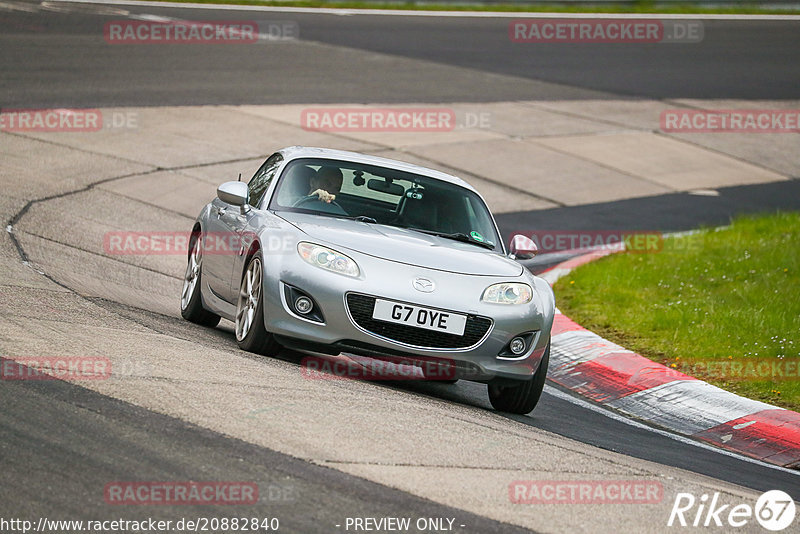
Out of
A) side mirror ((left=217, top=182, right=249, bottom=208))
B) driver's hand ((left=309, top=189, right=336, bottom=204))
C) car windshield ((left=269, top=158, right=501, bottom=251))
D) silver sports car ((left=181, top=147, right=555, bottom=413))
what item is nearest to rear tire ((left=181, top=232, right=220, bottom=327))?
silver sports car ((left=181, top=147, right=555, bottom=413))

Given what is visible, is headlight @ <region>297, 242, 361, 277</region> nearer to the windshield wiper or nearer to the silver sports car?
the silver sports car

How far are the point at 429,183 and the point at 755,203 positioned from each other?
36.0ft

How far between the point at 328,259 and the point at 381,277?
355 mm

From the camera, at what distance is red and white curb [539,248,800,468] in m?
7.86

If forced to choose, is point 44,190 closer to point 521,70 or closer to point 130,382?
point 130,382

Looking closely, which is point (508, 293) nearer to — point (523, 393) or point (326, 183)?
point (523, 393)

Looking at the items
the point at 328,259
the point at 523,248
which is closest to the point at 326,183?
the point at 328,259

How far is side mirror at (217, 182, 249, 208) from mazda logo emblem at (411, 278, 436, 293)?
5.48 ft

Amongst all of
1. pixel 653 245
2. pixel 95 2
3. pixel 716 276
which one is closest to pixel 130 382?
pixel 716 276

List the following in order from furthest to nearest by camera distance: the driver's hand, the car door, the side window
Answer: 1. the side window
2. the driver's hand
3. the car door

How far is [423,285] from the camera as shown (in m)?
7.23

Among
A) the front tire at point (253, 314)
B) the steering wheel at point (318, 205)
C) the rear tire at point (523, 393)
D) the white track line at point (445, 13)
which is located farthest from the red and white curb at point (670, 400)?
the white track line at point (445, 13)

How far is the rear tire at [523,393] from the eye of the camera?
778 cm

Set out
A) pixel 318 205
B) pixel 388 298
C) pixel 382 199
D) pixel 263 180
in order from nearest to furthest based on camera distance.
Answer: pixel 388 298, pixel 318 205, pixel 382 199, pixel 263 180
